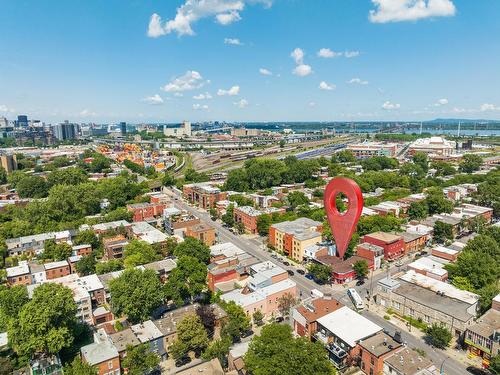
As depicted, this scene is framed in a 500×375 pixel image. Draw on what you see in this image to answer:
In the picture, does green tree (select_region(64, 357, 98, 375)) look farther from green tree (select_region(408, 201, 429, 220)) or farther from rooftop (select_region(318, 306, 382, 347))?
green tree (select_region(408, 201, 429, 220))

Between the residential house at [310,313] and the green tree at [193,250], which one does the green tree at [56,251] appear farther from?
the residential house at [310,313]

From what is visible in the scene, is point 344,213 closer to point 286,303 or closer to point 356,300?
point 356,300

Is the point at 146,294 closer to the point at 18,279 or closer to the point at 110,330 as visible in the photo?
the point at 110,330

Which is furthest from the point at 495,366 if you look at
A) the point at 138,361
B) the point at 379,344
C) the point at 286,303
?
the point at 138,361

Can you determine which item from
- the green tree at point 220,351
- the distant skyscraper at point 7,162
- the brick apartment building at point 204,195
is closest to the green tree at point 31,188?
the brick apartment building at point 204,195

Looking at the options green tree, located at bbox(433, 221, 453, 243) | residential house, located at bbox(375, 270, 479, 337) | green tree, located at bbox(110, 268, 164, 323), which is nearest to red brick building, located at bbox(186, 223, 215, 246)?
green tree, located at bbox(110, 268, 164, 323)

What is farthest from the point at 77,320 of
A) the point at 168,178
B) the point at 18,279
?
the point at 168,178
